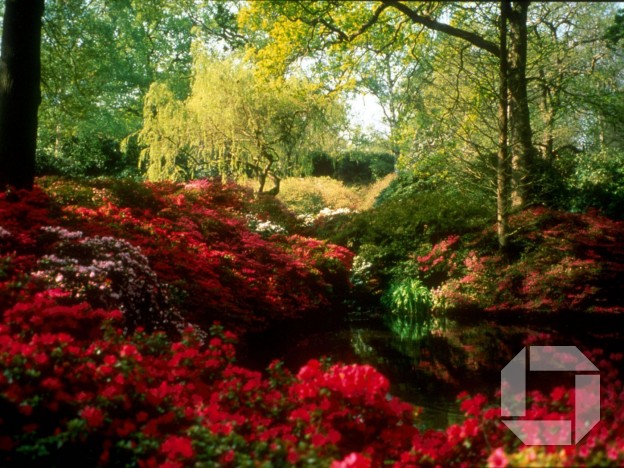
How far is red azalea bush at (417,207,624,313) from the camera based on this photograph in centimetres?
980

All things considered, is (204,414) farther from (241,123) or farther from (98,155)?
(98,155)

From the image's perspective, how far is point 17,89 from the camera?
793 cm

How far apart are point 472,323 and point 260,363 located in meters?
4.85

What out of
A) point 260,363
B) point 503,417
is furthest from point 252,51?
point 503,417

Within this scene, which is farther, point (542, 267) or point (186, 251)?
point (542, 267)

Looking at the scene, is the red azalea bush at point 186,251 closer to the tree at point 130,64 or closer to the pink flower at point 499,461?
the pink flower at point 499,461

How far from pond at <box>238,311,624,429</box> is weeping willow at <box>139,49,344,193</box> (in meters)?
7.32

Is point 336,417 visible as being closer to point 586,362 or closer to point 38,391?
point 38,391

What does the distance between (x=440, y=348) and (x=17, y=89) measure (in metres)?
7.25

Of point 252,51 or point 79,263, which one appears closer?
point 79,263

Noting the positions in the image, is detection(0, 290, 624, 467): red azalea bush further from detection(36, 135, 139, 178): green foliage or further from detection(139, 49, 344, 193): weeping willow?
detection(36, 135, 139, 178): green foliage

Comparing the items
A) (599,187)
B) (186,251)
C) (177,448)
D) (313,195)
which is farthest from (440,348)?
(313,195)

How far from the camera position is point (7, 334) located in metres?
3.99

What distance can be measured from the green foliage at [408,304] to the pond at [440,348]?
0.48 m
